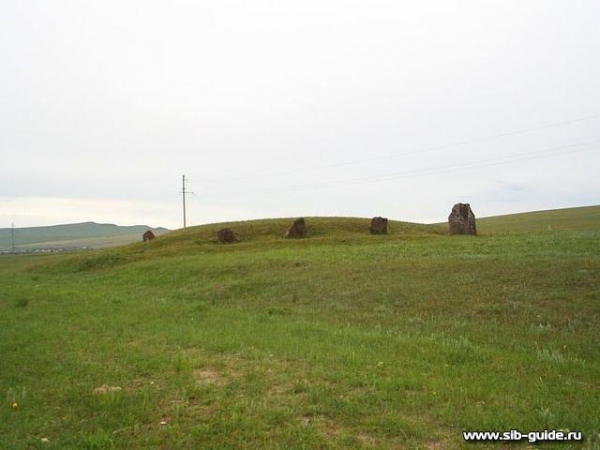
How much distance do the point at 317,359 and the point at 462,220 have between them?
35.9m

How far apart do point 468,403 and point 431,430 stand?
1109 millimetres

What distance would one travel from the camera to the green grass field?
6559 millimetres

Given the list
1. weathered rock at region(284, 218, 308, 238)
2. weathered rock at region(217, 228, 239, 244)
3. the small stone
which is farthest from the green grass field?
weathered rock at region(217, 228, 239, 244)

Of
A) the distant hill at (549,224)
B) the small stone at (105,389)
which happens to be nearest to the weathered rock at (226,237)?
the distant hill at (549,224)

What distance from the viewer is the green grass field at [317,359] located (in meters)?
6.56

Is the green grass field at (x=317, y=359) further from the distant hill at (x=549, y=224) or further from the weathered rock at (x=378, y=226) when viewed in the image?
the distant hill at (x=549, y=224)

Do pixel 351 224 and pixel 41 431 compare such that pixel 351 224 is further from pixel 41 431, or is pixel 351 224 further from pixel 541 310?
pixel 41 431

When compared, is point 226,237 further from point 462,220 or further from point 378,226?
point 462,220

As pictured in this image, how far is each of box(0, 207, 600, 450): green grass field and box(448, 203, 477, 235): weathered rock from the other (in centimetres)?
1970

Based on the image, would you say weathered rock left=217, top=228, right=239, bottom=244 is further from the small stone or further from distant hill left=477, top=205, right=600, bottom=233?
the small stone

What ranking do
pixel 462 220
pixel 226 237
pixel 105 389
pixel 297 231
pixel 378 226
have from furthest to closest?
pixel 378 226, pixel 226 237, pixel 297 231, pixel 462 220, pixel 105 389

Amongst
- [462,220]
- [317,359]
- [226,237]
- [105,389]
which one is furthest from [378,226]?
[105,389]

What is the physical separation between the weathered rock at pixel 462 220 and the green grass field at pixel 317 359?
19.7m

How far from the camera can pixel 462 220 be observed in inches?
1698
